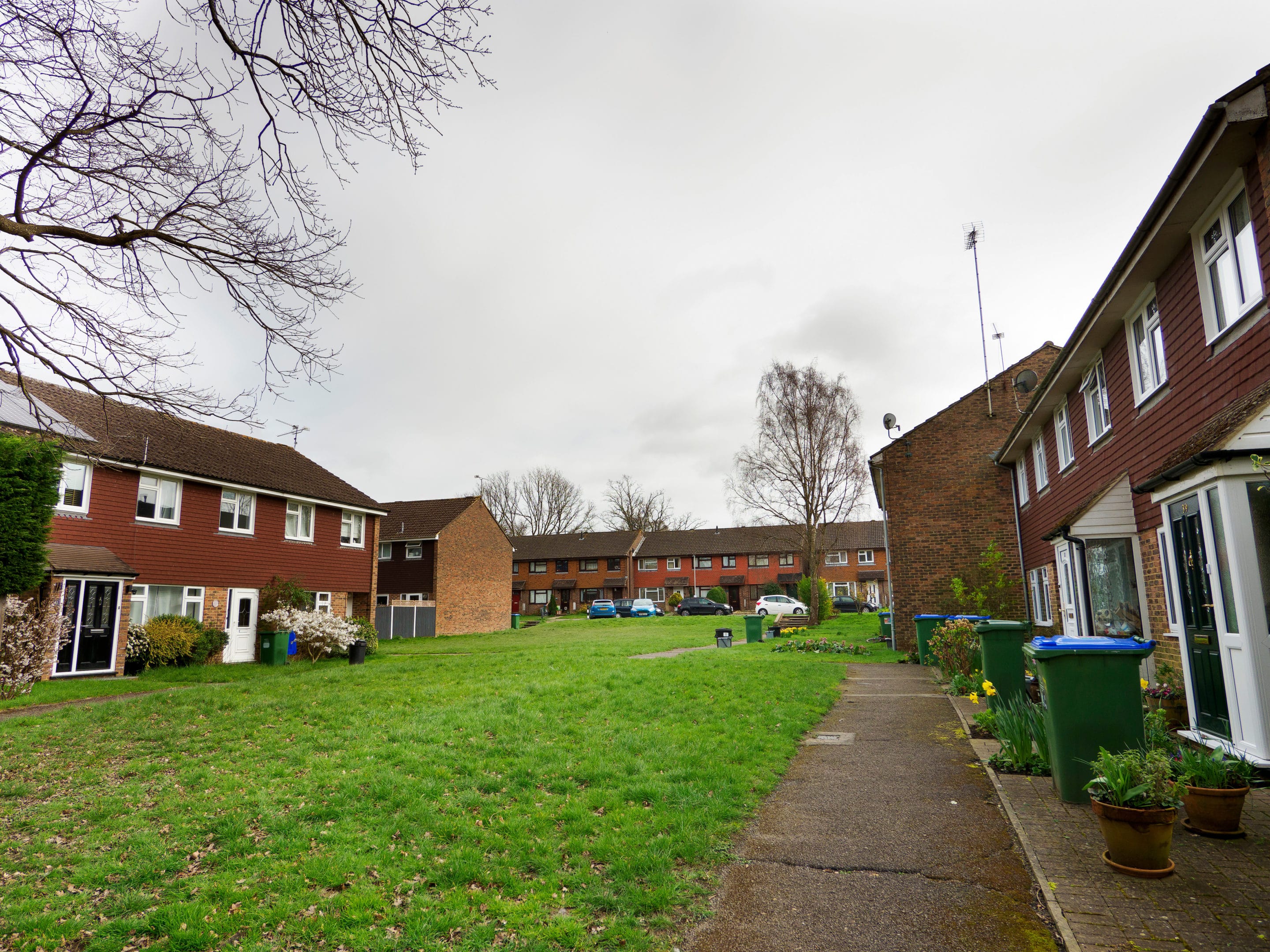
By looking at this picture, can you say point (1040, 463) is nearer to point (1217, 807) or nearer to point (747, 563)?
point (1217, 807)

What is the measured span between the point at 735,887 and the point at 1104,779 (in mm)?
2377

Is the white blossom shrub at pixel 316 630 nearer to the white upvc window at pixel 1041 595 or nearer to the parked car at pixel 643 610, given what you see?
the white upvc window at pixel 1041 595

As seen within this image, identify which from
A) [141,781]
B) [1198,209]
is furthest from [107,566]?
[1198,209]

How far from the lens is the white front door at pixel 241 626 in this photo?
22297 millimetres

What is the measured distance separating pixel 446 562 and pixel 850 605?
94.3 feet

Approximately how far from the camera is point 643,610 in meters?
51.9

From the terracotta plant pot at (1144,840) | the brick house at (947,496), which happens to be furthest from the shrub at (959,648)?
the terracotta plant pot at (1144,840)

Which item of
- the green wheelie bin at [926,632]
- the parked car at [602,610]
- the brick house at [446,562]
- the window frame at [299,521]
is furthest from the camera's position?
the parked car at [602,610]

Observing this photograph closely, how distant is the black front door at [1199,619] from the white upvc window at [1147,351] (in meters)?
2.41

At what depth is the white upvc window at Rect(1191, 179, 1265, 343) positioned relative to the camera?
268 inches

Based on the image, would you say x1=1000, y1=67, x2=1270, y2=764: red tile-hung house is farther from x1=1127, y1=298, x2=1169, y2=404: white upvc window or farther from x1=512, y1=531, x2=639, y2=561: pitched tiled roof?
x1=512, y1=531, x2=639, y2=561: pitched tiled roof

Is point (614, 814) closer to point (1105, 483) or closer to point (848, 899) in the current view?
point (848, 899)

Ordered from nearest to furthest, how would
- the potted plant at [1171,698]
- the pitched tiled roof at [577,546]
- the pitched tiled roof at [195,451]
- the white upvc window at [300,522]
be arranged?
the potted plant at [1171,698]
the pitched tiled roof at [195,451]
the white upvc window at [300,522]
the pitched tiled roof at [577,546]

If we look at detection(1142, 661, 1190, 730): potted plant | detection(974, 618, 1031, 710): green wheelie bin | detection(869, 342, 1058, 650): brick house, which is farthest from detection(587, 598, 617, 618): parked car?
detection(1142, 661, 1190, 730): potted plant
